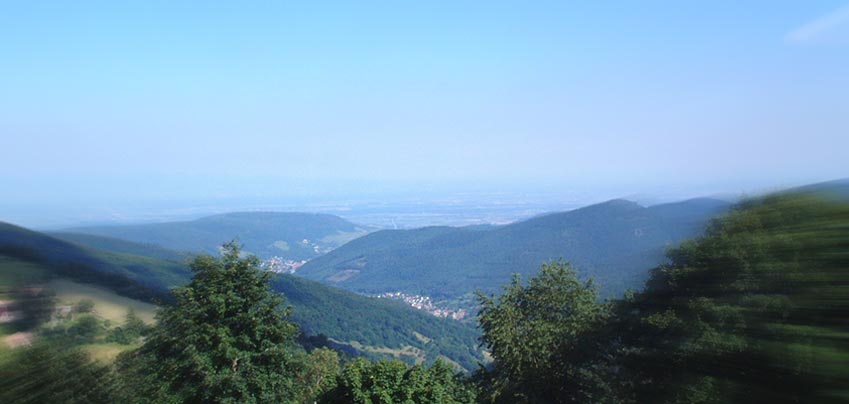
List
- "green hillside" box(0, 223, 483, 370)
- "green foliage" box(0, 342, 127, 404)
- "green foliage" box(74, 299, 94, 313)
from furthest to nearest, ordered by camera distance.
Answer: "green hillside" box(0, 223, 483, 370) < "green foliage" box(74, 299, 94, 313) < "green foliage" box(0, 342, 127, 404)

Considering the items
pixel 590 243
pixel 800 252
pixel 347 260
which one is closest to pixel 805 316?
pixel 800 252

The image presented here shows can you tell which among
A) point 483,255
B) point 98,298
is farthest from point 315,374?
point 483,255

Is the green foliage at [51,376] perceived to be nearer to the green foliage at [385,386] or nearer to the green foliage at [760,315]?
the green foliage at [760,315]

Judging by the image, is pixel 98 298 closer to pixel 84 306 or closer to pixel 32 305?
pixel 84 306

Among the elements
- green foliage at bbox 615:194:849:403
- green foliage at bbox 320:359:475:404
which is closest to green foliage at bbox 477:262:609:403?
green foliage at bbox 320:359:475:404

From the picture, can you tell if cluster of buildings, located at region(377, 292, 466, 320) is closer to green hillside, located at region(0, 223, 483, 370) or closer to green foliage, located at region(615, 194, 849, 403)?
green hillside, located at region(0, 223, 483, 370)

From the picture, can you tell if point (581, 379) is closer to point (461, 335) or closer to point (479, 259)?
point (461, 335)

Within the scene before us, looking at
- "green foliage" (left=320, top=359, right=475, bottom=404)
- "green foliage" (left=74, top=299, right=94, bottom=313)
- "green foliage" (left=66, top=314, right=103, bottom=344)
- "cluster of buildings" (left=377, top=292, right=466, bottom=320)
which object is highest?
"green foliage" (left=74, top=299, right=94, bottom=313)
